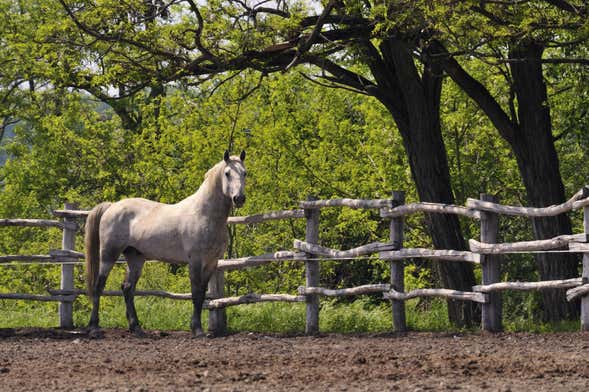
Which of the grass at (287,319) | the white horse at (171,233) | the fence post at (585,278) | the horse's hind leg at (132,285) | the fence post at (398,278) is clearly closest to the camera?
the fence post at (585,278)

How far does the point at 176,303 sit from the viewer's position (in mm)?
14164

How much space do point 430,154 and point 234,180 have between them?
111 inches

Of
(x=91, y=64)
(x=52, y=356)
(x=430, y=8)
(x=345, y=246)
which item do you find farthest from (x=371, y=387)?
(x=345, y=246)

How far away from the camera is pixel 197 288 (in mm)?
11250

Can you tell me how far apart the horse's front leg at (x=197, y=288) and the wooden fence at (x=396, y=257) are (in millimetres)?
309

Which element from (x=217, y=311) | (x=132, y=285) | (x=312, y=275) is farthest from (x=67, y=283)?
(x=312, y=275)

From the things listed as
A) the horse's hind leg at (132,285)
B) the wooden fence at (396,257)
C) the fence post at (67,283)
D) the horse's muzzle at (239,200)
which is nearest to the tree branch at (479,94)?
the wooden fence at (396,257)

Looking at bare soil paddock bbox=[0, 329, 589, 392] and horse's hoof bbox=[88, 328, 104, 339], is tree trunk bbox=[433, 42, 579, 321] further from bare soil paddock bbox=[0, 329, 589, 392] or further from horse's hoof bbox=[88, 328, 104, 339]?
horse's hoof bbox=[88, 328, 104, 339]

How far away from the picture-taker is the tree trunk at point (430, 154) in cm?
1227

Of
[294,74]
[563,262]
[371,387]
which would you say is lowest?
[371,387]

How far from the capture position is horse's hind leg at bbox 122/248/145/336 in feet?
39.3

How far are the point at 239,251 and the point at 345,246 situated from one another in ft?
7.83

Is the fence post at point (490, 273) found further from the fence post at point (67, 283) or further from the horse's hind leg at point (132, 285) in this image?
the fence post at point (67, 283)

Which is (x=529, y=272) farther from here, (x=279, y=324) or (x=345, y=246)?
(x=279, y=324)
